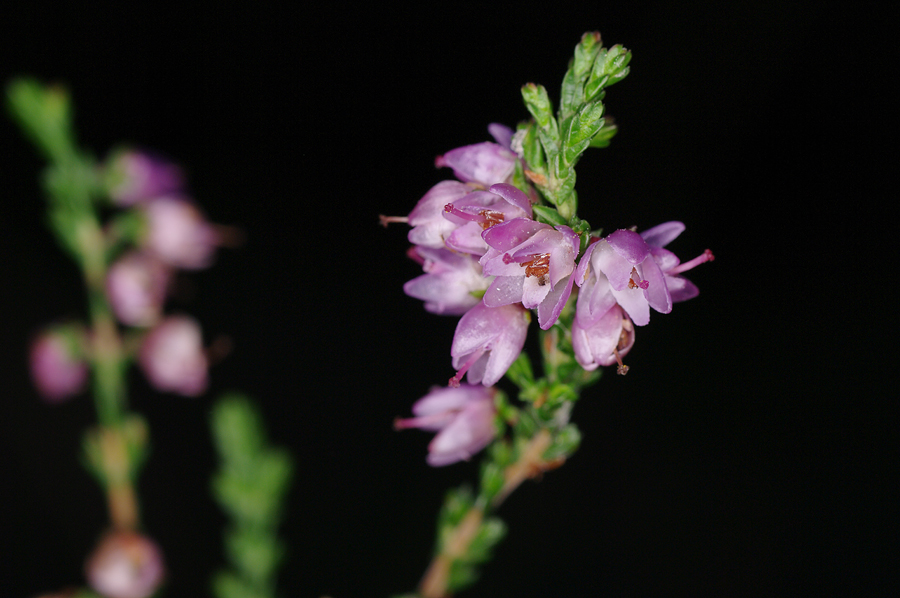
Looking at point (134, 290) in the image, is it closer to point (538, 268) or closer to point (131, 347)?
point (131, 347)

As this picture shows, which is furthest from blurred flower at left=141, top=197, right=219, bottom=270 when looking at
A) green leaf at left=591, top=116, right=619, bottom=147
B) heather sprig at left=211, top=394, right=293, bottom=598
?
green leaf at left=591, top=116, right=619, bottom=147

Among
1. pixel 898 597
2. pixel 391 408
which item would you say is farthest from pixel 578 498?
pixel 898 597

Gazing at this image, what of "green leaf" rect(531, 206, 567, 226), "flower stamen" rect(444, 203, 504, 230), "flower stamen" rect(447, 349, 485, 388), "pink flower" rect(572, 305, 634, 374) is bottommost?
"pink flower" rect(572, 305, 634, 374)

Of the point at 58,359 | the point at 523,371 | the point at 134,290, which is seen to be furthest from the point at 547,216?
the point at 58,359

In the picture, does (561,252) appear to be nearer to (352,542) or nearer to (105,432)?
(105,432)

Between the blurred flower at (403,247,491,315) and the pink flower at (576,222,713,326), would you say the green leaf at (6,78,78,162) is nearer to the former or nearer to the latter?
the blurred flower at (403,247,491,315)

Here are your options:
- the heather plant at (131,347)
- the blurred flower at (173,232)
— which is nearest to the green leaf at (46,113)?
the heather plant at (131,347)
